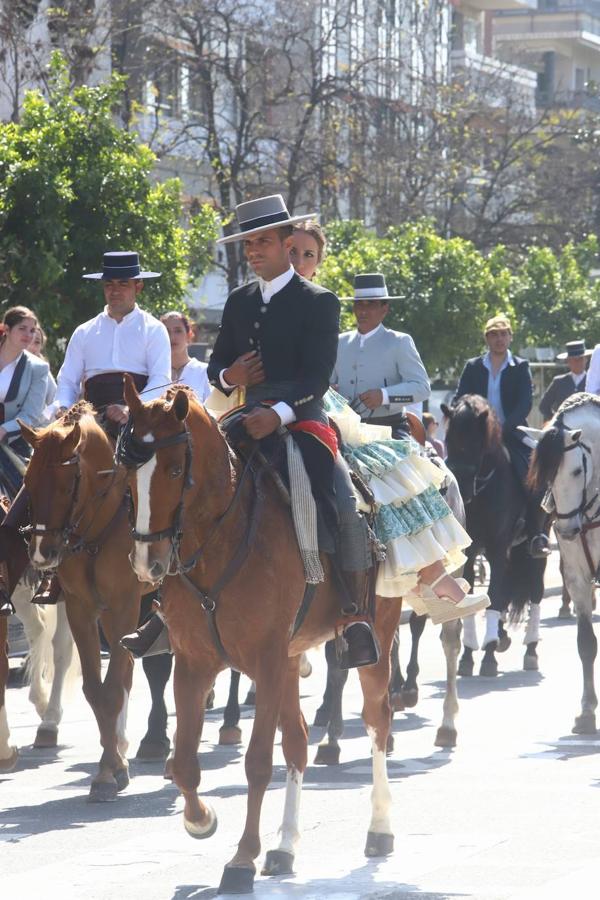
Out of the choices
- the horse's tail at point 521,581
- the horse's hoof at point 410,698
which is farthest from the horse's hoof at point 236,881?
the horse's tail at point 521,581

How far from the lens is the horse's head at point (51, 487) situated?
356 inches

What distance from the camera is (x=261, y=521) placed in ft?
23.0

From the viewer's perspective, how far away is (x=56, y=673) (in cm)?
1144

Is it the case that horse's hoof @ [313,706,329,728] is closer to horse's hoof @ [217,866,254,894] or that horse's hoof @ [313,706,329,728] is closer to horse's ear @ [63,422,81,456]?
horse's ear @ [63,422,81,456]

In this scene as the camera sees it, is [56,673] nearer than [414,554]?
No

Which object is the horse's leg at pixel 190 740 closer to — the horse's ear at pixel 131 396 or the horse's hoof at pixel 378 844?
the horse's hoof at pixel 378 844

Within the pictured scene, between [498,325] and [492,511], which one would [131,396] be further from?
[498,325]

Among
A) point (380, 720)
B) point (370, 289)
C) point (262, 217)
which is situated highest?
point (262, 217)

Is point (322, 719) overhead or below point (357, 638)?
below

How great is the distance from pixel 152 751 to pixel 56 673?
4.88 feet

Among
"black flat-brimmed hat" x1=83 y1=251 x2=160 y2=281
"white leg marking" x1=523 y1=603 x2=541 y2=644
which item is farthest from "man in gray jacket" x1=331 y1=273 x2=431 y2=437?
"white leg marking" x1=523 y1=603 x2=541 y2=644

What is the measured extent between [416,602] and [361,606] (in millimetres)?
1768

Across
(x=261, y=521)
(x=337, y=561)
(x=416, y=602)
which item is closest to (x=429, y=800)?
(x=416, y=602)

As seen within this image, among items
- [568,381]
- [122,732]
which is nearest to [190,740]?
[122,732]
